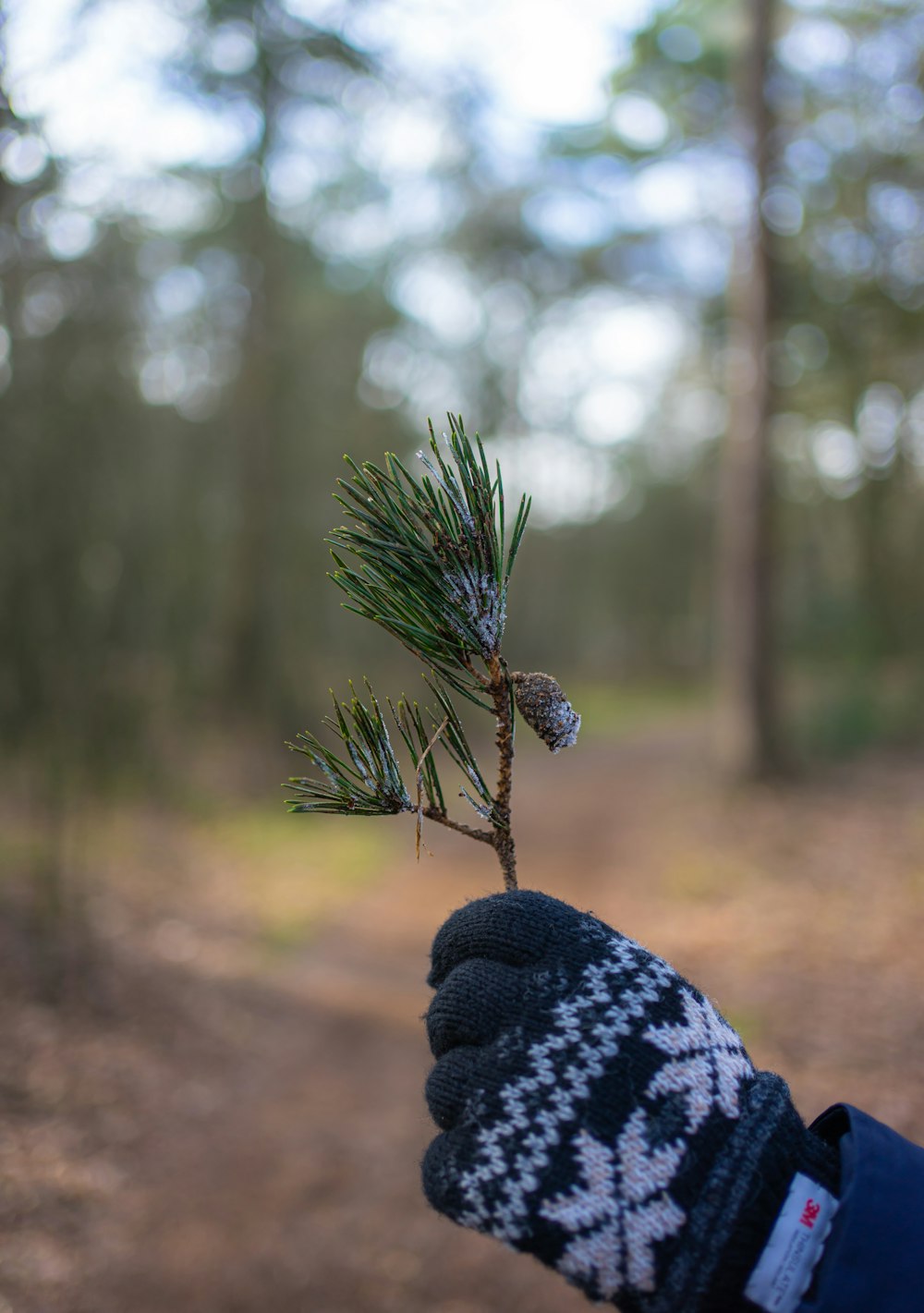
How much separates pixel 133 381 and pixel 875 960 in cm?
605

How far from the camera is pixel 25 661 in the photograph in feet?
17.6

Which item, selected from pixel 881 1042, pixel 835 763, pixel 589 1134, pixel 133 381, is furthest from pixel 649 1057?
pixel 835 763

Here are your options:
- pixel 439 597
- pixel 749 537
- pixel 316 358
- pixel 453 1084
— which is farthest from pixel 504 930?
pixel 316 358

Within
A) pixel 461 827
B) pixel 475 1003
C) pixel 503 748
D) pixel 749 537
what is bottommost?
pixel 475 1003

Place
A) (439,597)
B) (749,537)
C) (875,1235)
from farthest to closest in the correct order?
(749,537)
(439,597)
(875,1235)

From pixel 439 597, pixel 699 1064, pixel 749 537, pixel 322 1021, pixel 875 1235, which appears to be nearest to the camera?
pixel 875 1235

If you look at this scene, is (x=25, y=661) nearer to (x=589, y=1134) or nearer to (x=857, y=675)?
(x=589, y=1134)

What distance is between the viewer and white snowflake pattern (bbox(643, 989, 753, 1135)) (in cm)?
121

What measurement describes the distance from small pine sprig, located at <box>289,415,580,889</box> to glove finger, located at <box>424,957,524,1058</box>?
0.16 meters

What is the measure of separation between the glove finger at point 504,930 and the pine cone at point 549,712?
0.83 feet

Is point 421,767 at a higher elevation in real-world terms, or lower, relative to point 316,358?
lower

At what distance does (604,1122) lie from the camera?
3.92ft

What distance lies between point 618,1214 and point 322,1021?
202 inches

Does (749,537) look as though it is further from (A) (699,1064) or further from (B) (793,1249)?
(B) (793,1249)
